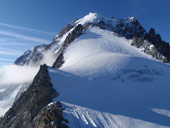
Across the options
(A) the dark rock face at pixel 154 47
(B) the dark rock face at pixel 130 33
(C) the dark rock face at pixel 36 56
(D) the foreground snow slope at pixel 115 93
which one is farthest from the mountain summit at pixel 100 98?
(C) the dark rock face at pixel 36 56

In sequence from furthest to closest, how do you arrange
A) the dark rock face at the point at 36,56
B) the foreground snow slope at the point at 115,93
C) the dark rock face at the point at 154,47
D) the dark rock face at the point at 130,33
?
the dark rock face at the point at 36,56 → the dark rock face at the point at 130,33 → the dark rock face at the point at 154,47 → the foreground snow slope at the point at 115,93

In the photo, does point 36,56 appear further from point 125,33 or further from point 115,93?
point 115,93

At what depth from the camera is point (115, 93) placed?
1908cm

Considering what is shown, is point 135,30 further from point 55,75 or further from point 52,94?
point 52,94

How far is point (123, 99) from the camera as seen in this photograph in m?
17.8

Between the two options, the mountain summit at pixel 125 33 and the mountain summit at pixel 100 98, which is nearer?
the mountain summit at pixel 100 98

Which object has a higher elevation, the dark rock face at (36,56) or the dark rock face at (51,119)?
the dark rock face at (36,56)

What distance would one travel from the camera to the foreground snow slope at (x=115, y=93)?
45.8ft

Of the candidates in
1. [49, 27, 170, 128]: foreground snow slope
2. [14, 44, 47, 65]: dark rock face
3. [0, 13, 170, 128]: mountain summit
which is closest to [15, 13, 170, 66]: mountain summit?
[0, 13, 170, 128]: mountain summit

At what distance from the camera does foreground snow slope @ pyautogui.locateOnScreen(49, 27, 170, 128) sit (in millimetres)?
13945

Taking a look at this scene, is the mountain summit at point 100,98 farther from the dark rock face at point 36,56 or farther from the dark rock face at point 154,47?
the dark rock face at point 36,56

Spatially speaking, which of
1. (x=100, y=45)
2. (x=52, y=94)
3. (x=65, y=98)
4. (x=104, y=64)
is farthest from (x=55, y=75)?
(x=100, y=45)

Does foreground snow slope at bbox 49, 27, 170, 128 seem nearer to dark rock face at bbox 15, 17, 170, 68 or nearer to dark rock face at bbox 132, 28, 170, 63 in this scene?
→ dark rock face at bbox 132, 28, 170, 63

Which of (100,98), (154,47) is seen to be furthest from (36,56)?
(100,98)
